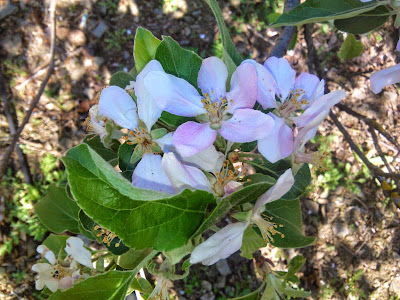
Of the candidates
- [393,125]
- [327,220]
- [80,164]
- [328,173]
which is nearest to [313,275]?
[327,220]

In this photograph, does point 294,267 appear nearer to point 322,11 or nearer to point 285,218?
point 285,218

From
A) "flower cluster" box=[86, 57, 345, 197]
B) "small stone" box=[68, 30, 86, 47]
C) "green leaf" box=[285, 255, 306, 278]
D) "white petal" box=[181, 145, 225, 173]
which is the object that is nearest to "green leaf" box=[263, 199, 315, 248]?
"green leaf" box=[285, 255, 306, 278]

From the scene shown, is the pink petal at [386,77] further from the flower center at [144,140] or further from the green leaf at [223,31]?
the flower center at [144,140]

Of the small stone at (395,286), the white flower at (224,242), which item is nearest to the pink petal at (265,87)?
the white flower at (224,242)

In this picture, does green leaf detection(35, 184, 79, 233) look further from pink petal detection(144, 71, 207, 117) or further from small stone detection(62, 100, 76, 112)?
small stone detection(62, 100, 76, 112)

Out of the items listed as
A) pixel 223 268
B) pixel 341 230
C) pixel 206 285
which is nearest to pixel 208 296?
pixel 206 285

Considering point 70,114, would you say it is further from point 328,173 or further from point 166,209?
point 166,209
